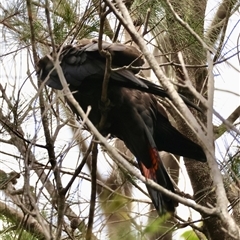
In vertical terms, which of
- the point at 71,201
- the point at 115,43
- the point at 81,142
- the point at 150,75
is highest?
the point at 150,75

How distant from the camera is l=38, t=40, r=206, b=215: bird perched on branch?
1925 millimetres

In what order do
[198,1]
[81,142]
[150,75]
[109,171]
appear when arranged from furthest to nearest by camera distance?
[150,75], [109,171], [198,1], [81,142]

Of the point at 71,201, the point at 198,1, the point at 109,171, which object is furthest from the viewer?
the point at 109,171

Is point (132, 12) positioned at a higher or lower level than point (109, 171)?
higher

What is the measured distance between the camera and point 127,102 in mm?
2057

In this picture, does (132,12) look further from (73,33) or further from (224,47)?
(224,47)

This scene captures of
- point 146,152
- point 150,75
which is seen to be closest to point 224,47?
point 146,152

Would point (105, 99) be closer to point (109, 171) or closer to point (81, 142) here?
point (81, 142)

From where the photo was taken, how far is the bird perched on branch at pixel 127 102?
1925 millimetres

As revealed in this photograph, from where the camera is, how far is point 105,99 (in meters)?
1.92

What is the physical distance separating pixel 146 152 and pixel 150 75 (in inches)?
41.7

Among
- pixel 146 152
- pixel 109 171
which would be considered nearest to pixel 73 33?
pixel 146 152

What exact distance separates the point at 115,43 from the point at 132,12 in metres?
0.13

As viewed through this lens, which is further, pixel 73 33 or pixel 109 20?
pixel 109 20
